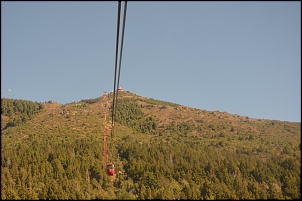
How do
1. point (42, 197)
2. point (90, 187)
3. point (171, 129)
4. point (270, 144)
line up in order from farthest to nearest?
point (171, 129), point (270, 144), point (90, 187), point (42, 197)

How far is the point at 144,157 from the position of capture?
116125mm

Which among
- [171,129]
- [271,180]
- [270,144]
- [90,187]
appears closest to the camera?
[90,187]

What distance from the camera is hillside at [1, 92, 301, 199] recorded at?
3514 inches

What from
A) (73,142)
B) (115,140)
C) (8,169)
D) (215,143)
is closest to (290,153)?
(215,143)

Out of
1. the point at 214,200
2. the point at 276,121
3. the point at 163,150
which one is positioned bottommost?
the point at 214,200

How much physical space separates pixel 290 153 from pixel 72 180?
222 ft

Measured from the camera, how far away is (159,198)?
84312mm

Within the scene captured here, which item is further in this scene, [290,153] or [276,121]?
[276,121]

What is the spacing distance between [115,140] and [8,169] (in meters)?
48.1

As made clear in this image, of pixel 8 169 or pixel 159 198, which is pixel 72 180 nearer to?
pixel 8 169

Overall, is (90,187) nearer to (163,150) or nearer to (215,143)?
(163,150)

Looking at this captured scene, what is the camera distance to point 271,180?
9881 centimetres

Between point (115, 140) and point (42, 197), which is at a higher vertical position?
point (115, 140)

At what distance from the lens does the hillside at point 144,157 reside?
8925cm
